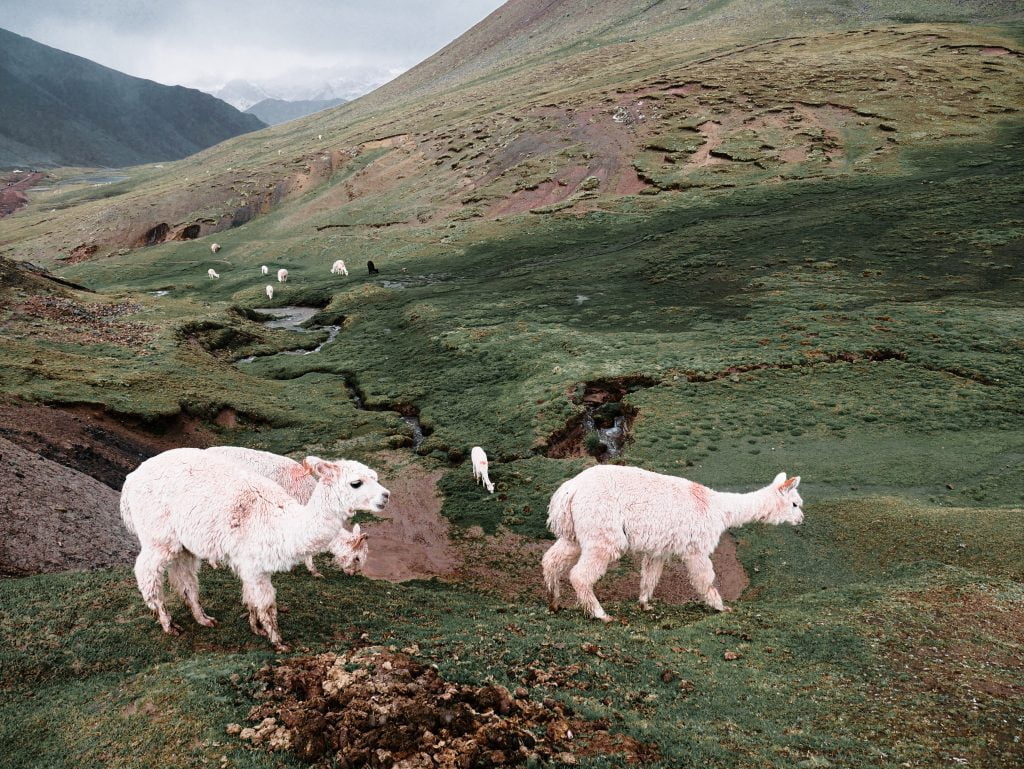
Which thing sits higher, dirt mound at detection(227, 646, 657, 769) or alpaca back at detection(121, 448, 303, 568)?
alpaca back at detection(121, 448, 303, 568)

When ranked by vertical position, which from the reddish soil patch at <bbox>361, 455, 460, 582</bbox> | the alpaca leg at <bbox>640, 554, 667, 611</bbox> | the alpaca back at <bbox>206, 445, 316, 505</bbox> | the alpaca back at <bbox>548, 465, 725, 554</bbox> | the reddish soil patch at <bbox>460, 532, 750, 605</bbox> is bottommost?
the reddish soil patch at <bbox>460, 532, 750, 605</bbox>

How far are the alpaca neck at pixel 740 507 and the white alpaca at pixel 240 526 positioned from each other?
715cm

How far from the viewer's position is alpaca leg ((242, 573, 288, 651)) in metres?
8.92

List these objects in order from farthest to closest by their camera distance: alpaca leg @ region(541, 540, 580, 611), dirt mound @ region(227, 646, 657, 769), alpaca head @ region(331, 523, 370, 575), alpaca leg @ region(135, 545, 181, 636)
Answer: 1. alpaca leg @ region(541, 540, 580, 611)
2. alpaca head @ region(331, 523, 370, 575)
3. alpaca leg @ region(135, 545, 181, 636)
4. dirt mound @ region(227, 646, 657, 769)

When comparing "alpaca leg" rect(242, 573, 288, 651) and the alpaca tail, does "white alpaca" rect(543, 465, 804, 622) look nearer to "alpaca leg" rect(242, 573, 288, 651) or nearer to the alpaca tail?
the alpaca tail

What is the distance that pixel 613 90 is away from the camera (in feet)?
290

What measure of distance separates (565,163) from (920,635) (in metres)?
70.5

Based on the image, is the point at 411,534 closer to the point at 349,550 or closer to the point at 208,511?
the point at 349,550

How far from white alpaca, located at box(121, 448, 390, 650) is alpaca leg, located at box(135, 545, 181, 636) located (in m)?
0.01

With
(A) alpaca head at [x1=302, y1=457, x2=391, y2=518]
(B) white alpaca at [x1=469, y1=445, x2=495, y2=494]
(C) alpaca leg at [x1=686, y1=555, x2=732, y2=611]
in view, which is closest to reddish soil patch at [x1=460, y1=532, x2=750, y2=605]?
(C) alpaca leg at [x1=686, y1=555, x2=732, y2=611]

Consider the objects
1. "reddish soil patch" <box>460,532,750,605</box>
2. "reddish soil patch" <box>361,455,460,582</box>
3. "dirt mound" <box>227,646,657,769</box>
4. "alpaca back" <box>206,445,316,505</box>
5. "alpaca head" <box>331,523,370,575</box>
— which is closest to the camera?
"dirt mound" <box>227,646,657,769</box>

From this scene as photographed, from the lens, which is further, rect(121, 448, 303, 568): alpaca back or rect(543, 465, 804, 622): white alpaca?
rect(543, 465, 804, 622): white alpaca

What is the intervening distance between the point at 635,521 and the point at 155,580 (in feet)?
27.3

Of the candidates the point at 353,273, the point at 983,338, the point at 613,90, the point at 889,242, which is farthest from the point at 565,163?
the point at 983,338
